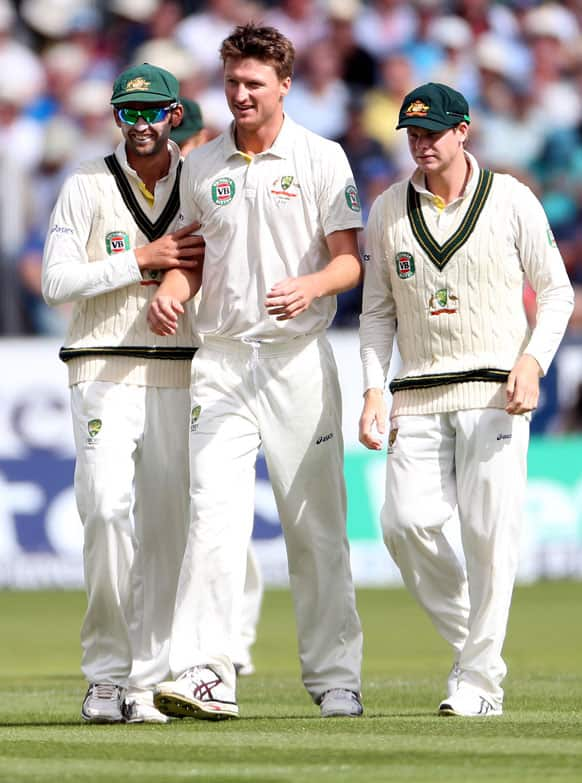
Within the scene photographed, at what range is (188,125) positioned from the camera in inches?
356

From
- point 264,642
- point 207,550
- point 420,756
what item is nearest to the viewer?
point 420,756

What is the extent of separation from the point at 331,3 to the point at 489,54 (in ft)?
5.89

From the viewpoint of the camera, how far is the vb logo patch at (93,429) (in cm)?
653

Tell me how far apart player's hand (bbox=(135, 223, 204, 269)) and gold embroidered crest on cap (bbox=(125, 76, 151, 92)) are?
22.2 inches

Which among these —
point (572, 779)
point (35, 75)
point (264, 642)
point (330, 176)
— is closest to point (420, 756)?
point (572, 779)

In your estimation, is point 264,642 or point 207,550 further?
point 264,642

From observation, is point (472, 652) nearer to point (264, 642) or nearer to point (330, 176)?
point (330, 176)

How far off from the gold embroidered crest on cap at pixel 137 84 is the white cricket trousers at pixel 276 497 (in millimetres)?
1019

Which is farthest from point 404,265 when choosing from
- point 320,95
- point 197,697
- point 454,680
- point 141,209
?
point 320,95

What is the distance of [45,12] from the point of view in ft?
56.6

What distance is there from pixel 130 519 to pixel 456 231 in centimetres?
170

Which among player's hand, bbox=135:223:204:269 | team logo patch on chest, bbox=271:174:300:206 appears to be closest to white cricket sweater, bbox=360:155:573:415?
team logo patch on chest, bbox=271:174:300:206

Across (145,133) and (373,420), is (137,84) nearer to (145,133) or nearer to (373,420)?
(145,133)

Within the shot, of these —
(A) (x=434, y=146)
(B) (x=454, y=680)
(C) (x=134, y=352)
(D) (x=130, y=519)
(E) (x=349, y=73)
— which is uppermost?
(E) (x=349, y=73)
